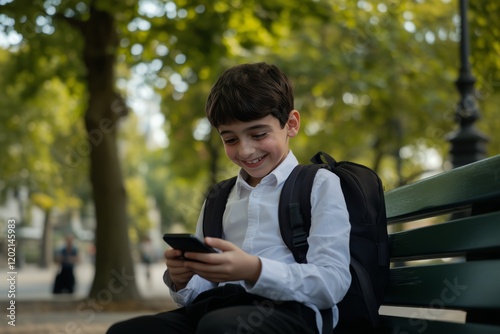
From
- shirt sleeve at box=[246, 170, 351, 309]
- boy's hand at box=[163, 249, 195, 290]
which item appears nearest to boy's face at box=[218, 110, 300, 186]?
shirt sleeve at box=[246, 170, 351, 309]

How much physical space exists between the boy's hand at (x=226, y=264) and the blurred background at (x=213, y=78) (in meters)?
6.19

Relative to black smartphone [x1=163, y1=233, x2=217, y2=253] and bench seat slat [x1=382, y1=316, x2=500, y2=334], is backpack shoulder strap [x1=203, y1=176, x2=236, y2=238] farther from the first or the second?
bench seat slat [x1=382, y1=316, x2=500, y2=334]

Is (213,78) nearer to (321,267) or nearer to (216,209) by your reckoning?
(216,209)

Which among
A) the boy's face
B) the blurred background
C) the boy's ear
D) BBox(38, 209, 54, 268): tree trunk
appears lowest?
BBox(38, 209, 54, 268): tree trunk

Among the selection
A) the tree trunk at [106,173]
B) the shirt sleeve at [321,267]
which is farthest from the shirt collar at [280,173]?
the tree trunk at [106,173]

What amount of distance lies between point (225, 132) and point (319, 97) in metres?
17.4

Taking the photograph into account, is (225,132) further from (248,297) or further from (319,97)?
(319,97)

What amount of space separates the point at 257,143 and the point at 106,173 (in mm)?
12672

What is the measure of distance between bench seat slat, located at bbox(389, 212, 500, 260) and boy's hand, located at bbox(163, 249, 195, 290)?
629 mm

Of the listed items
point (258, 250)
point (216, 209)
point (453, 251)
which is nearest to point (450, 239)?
point (453, 251)

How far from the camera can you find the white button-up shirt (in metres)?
2.26

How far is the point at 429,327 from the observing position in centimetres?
221

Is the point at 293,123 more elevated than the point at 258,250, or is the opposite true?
the point at 293,123

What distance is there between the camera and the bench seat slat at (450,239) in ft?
6.29
